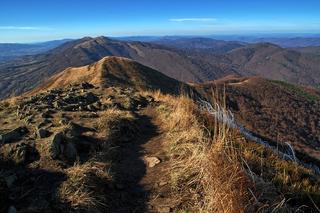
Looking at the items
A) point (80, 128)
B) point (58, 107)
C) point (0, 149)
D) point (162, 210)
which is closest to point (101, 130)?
point (80, 128)

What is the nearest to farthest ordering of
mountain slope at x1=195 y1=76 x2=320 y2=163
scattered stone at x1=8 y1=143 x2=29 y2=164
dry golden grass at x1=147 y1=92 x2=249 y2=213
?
dry golden grass at x1=147 y1=92 x2=249 y2=213
scattered stone at x1=8 y1=143 x2=29 y2=164
mountain slope at x1=195 y1=76 x2=320 y2=163

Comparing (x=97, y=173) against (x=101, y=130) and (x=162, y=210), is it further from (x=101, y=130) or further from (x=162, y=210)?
(x=101, y=130)

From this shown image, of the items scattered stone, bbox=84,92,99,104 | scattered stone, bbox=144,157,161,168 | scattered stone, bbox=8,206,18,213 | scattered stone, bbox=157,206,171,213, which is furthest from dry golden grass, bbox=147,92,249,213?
scattered stone, bbox=84,92,99,104

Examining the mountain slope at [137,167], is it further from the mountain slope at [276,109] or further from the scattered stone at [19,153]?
the mountain slope at [276,109]

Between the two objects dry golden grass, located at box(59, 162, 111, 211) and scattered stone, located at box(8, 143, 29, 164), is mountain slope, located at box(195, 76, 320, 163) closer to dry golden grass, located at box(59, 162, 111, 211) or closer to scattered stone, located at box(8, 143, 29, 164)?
scattered stone, located at box(8, 143, 29, 164)

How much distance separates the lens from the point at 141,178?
7379 millimetres

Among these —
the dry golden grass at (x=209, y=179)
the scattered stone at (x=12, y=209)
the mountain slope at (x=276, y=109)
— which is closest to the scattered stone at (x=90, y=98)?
the dry golden grass at (x=209, y=179)

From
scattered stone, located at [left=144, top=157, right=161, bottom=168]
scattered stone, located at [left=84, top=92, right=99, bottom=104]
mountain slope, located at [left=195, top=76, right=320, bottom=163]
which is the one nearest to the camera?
scattered stone, located at [left=144, top=157, right=161, bottom=168]

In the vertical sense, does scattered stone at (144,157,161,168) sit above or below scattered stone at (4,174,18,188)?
below

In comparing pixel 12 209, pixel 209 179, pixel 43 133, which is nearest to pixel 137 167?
pixel 209 179

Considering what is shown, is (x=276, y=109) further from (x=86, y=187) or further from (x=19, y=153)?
(x=86, y=187)

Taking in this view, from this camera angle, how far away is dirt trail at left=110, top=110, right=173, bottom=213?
20.1 ft

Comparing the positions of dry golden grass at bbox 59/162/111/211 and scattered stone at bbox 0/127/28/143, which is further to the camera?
scattered stone at bbox 0/127/28/143

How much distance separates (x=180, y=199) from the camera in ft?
20.1
